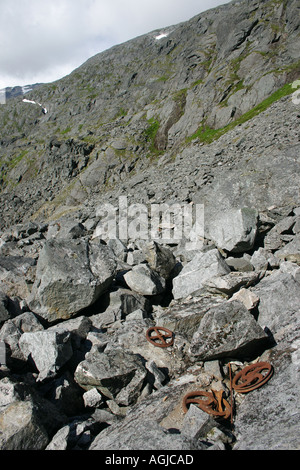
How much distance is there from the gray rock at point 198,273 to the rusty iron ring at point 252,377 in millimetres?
3289

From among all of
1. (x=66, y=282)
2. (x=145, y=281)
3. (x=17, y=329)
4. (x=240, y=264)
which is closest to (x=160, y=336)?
(x=145, y=281)

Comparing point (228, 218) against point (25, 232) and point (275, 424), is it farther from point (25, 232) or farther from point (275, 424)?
point (25, 232)

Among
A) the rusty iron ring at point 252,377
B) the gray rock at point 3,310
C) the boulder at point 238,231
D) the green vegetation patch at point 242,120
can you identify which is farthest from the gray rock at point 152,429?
the green vegetation patch at point 242,120

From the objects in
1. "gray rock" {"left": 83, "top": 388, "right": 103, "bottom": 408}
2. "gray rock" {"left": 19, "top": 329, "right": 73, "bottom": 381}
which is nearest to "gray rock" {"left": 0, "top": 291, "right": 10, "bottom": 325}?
"gray rock" {"left": 19, "top": 329, "right": 73, "bottom": 381}

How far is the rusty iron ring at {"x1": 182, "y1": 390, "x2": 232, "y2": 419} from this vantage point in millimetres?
5086

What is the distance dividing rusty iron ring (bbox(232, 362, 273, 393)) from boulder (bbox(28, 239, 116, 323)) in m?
4.76

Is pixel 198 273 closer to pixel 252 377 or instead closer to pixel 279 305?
pixel 279 305

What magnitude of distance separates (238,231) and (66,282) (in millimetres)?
6282

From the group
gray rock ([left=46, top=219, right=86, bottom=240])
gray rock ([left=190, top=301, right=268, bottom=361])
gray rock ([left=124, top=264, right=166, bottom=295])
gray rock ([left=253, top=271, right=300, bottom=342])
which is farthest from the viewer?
gray rock ([left=46, top=219, right=86, bottom=240])

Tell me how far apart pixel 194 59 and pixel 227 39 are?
427 inches

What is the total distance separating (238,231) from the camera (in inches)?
413

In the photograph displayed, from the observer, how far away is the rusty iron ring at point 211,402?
16.7 ft

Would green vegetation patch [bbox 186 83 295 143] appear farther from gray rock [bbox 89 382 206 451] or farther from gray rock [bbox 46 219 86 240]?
gray rock [bbox 89 382 206 451]

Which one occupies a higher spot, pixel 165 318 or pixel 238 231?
pixel 238 231
